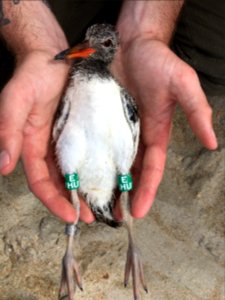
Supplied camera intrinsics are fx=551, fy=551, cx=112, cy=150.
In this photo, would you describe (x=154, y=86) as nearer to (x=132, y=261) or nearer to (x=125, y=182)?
(x=125, y=182)

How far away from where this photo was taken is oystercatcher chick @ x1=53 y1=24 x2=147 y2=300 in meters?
2.42

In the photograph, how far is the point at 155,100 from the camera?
8.40 ft

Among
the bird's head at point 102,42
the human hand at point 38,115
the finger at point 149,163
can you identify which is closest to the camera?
the human hand at point 38,115

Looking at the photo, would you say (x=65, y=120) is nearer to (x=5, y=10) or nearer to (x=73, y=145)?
(x=73, y=145)

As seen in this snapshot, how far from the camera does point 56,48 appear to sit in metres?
2.75

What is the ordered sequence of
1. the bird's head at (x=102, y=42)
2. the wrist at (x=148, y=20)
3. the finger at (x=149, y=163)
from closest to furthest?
1. the finger at (x=149, y=163)
2. the bird's head at (x=102, y=42)
3. the wrist at (x=148, y=20)

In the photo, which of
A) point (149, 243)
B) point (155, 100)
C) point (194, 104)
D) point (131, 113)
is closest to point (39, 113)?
point (131, 113)

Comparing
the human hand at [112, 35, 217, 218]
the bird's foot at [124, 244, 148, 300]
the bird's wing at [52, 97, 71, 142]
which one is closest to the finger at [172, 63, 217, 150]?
the human hand at [112, 35, 217, 218]

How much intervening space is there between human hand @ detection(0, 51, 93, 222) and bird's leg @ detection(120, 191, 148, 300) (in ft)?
0.65

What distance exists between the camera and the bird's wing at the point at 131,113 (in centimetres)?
251

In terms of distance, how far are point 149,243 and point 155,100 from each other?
808 millimetres

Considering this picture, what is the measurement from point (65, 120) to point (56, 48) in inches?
18.4

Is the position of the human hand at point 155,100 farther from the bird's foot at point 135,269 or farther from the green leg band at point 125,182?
the bird's foot at point 135,269

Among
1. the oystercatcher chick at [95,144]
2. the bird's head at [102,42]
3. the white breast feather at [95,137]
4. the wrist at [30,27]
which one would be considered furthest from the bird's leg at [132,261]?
the wrist at [30,27]
